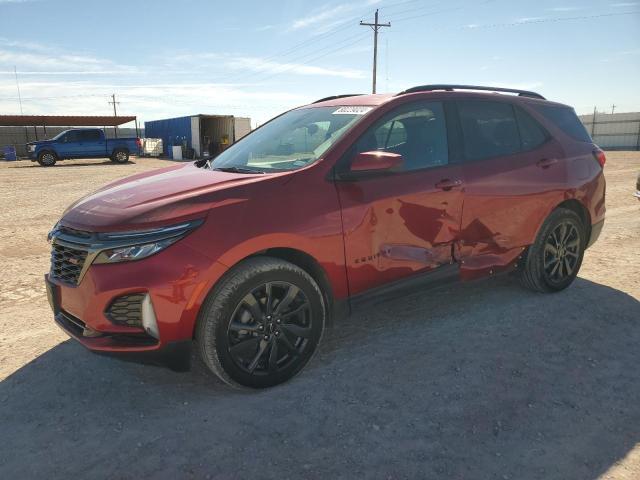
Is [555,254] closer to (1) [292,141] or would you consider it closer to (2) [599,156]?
(2) [599,156]

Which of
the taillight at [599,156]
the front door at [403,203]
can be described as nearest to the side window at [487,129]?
the front door at [403,203]

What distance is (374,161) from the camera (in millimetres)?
3018

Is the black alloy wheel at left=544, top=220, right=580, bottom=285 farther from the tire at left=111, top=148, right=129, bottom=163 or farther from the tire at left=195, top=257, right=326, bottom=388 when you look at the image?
the tire at left=111, top=148, right=129, bottom=163

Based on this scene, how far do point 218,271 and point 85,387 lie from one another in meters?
1.24

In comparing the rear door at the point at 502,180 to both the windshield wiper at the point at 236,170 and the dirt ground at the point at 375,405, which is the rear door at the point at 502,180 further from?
the windshield wiper at the point at 236,170

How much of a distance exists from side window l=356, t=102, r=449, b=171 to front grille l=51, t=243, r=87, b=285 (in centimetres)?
185

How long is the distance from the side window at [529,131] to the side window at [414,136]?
0.94m

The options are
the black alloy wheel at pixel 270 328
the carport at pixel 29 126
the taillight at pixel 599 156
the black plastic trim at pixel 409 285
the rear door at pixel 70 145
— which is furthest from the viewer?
the carport at pixel 29 126

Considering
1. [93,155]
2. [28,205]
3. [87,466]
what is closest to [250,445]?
[87,466]

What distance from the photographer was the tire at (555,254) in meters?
4.30

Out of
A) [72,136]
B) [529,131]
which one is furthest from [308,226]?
[72,136]

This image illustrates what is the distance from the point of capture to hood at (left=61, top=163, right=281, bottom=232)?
261 cm

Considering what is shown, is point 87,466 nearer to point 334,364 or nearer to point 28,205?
point 334,364

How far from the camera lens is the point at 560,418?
2.64 metres
